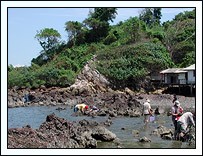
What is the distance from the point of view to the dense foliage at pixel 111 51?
185 ft

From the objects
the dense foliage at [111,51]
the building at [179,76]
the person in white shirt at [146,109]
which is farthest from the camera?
the dense foliage at [111,51]

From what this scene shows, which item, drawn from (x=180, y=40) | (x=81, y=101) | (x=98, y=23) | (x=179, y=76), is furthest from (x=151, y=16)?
(x=81, y=101)

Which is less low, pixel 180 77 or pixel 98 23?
pixel 98 23

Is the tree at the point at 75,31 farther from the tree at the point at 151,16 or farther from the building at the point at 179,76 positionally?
the building at the point at 179,76

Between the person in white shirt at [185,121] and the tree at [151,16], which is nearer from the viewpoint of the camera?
the person in white shirt at [185,121]

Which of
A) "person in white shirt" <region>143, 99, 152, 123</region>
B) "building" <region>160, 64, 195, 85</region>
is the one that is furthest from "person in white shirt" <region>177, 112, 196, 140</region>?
"building" <region>160, 64, 195, 85</region>

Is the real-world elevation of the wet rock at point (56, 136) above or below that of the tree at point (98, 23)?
below

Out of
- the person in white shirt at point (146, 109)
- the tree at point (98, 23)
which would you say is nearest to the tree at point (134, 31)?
the tree at point (98, 23)

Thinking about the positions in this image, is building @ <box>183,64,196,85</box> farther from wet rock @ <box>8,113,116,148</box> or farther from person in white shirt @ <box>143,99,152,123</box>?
wet rock @ <box>8,113,116,148</box>

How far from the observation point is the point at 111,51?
194 feet

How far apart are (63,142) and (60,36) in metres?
56.8

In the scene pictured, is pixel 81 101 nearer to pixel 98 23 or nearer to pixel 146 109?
pixel 146 109

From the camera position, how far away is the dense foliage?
185 feet

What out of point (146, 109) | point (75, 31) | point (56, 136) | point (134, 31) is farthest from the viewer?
point (75, 31)
